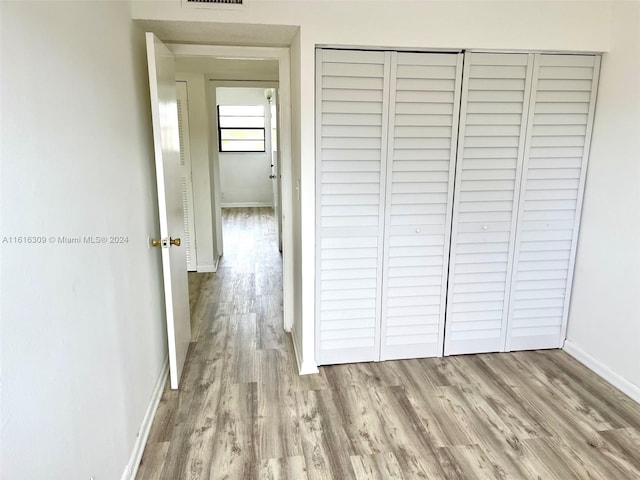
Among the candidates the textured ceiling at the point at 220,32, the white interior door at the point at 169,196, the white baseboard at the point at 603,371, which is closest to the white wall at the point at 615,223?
the white baseboard at the point at 603,371

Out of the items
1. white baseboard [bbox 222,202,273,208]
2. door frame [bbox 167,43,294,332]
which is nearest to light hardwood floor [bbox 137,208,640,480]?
door frame [bbox 167,43,294,332]

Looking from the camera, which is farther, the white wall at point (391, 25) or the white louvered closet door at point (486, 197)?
the white louvered closet door at point (486, 197)

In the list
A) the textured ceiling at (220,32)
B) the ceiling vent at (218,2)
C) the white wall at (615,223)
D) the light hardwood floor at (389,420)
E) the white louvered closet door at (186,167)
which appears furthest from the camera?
the white louvered closet door at (186,167)

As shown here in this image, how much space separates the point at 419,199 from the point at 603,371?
1496 millimetres

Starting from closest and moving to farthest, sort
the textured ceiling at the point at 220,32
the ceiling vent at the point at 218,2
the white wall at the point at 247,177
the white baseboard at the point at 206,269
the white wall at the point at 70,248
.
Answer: the white wall at the point at 70,248, the ceiling vent at the point at 218,2, the textured ceiling at the point at 220,32, the white baseboard at the point at 206,269, the white wall at the point at 247,177

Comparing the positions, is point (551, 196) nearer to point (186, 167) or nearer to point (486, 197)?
point (486, 197)

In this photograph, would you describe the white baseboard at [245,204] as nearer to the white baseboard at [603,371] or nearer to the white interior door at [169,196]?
the white interior door at [169,196]

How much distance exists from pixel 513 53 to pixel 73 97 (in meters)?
2.26

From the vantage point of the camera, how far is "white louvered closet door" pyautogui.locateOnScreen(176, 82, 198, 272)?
14.7ft

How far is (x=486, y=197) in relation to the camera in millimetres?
2742

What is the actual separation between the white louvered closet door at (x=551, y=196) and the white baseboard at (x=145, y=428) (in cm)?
217

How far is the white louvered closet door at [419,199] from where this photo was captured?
8.34 ft

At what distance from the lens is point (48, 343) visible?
4.02 feet

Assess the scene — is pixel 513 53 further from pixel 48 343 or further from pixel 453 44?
pixel 48 343
